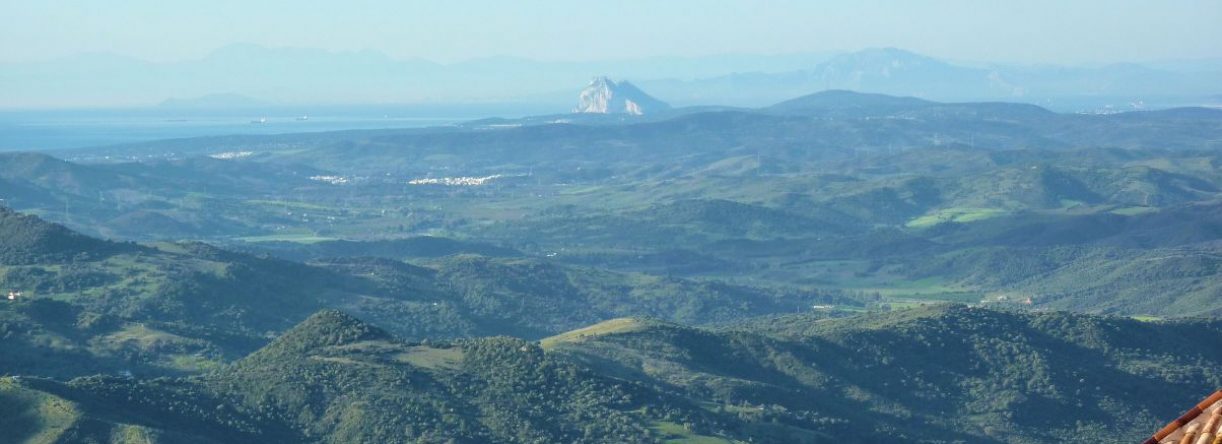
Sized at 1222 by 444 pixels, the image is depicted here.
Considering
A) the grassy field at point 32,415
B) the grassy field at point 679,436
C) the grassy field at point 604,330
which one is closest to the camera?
the grassy field at point 32,415

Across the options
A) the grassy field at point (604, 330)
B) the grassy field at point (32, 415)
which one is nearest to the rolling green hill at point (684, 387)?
the grassy field at point (32, 415)

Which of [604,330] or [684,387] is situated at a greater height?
[684,387]

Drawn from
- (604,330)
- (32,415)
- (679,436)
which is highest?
(32,415)

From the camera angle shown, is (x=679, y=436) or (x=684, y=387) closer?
(x=679, y=436)

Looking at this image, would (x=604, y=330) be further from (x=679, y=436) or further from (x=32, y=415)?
(x=32, y=415)

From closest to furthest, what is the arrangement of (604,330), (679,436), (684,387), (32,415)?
(32,415) < (679,436) < (684,387) < (604,330)

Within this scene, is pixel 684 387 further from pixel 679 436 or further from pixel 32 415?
pixel 32 415

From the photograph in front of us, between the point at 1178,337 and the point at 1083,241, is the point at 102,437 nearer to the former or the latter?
the point at 1178,337

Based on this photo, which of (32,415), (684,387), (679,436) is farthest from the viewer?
(684,387)

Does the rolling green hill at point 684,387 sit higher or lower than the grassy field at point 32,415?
lower

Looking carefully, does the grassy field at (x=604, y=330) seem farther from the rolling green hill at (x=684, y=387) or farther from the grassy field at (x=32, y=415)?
the grassy field at (x=32, y=415)

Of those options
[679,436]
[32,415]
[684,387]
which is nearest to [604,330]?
[684,387]

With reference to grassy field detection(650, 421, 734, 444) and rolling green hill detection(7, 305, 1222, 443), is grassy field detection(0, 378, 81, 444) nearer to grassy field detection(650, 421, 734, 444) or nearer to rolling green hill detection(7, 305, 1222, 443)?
rolling green hill detection(7, 305, 1222, 443)
